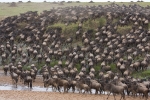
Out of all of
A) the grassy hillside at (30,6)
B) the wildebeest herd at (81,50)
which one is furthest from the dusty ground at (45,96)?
the grassy hillside at (30,6)

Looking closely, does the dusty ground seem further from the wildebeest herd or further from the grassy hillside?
the grassy hillside

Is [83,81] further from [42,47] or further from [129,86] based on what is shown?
[42,47]

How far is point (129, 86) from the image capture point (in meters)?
22.8

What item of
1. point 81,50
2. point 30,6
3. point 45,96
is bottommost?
point 30,6

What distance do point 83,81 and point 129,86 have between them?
2852mm

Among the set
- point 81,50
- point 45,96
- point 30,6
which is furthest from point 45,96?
point 30,6

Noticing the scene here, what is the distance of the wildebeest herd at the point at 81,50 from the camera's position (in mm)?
24172

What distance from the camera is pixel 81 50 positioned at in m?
33.0

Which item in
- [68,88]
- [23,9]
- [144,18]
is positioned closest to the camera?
[68,88]

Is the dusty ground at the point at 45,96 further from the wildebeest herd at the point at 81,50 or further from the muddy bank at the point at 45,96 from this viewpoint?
the wildebeest herd at the point at 81,50

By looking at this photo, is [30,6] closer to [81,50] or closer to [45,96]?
[81,50]

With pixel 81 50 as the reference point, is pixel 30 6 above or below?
below

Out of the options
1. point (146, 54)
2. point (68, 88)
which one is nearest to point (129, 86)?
point (68, 88)

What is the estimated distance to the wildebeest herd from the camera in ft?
79.3
